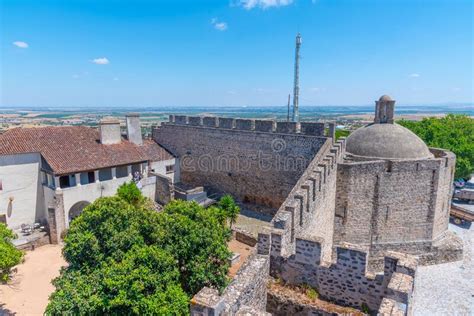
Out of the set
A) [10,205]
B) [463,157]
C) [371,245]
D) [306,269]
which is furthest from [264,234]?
[463,157]

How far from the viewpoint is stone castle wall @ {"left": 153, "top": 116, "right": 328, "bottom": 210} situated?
18.0 meters

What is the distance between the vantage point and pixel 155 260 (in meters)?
7.49

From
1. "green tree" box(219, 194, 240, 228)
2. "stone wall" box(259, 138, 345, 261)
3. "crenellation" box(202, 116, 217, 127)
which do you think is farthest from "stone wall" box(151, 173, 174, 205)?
"stone wall" box(259, 138, 345, 261)

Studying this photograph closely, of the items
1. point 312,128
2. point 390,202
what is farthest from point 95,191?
point 390,202

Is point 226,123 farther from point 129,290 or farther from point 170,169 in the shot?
point 129,290

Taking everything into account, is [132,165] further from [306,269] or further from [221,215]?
[306,269]

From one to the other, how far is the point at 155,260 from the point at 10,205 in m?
15.4

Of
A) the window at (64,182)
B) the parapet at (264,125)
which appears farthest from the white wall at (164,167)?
the window at (64,182)

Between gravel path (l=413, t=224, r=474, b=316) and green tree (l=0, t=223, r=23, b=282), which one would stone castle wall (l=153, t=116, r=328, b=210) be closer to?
gravel path (l=413, t=224, r=474, b=316)

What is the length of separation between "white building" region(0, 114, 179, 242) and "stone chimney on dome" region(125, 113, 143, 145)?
0.99 meters

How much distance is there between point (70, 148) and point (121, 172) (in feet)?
11.4

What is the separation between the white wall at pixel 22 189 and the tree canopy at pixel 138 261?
11.0m

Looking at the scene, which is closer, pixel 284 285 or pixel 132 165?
pixel 284 285

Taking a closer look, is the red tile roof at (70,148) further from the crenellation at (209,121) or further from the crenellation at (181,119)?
the crenellation at (209,121)
